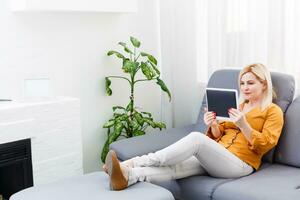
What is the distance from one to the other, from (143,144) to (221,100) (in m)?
0.61

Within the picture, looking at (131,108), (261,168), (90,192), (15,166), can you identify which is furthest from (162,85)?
(90,192)

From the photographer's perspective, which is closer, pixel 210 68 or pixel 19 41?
pixel 19 41

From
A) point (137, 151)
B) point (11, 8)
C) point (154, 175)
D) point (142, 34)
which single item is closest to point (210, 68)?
point (142, 34)

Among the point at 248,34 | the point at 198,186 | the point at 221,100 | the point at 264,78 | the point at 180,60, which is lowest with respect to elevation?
the point at 198,186

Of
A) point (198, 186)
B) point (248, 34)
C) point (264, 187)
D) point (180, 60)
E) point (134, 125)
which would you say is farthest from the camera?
point (180, 60)

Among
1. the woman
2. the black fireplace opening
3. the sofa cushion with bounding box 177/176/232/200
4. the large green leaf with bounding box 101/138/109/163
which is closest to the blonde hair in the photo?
the woman

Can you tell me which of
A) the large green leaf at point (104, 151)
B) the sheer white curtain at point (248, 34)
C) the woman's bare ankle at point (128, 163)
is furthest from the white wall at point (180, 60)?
the woman's bare ankle at point (128, 163)

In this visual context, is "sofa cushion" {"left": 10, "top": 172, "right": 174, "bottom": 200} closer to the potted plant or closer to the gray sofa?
the gray sofa

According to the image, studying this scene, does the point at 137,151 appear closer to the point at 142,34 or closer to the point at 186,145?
the point at 186,145

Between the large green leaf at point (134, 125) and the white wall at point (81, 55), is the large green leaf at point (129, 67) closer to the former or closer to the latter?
the white wall at point (81, 55)

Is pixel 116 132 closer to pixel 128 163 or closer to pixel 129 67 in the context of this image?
pixel 129 67

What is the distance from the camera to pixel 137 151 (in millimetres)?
2637

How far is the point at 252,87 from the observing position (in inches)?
99.2

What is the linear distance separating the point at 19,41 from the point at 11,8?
8.8 inches
